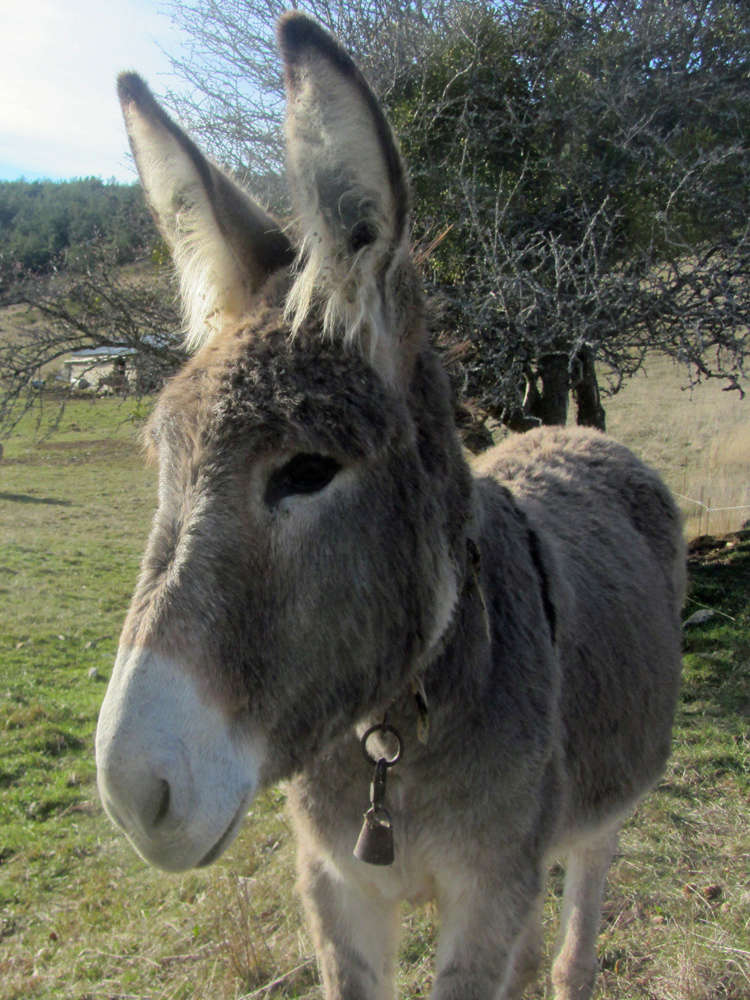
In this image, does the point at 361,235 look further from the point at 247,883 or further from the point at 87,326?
the point at 87,326

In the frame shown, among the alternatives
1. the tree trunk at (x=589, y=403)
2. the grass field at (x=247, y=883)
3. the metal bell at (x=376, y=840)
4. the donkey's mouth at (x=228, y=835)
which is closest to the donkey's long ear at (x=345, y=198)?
the donkey's mouth at (x=228, y=835)

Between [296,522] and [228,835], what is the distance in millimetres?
571

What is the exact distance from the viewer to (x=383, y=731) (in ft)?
5.75

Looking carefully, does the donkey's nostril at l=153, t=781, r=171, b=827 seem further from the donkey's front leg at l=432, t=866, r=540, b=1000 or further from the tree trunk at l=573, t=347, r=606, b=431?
the tree trunk at l=573, t=347, r=606, b=431

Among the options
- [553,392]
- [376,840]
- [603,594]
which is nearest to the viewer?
[376,840]

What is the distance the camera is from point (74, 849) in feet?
13.5

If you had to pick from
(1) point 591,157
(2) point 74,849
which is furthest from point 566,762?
(1) point 591,157

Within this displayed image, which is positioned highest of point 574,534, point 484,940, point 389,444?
point 389,444

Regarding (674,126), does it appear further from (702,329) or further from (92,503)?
(92,503)

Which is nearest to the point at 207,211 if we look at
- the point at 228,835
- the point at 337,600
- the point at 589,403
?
the point at 337,600

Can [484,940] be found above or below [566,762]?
below

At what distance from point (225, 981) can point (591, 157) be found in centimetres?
647

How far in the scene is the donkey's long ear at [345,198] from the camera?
137cm

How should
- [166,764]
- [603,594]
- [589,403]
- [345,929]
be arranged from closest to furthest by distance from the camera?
[166,764], [345,929], [603,594], [589,403]
